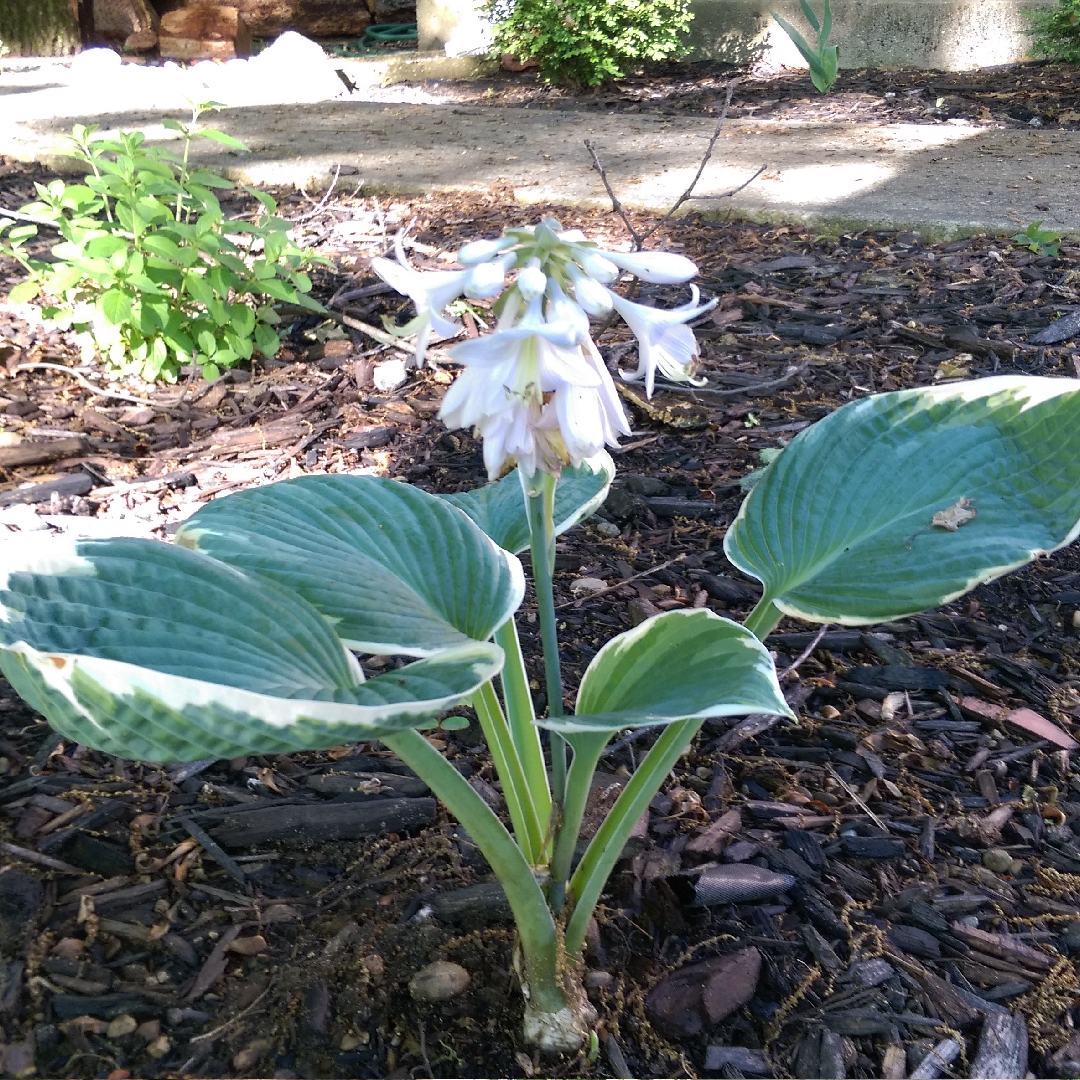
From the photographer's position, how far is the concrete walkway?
4.08 meters

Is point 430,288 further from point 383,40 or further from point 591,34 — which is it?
point 383,40

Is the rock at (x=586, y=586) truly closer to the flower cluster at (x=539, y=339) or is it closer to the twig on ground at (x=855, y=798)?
the twig on ground at (x=855, y=798)

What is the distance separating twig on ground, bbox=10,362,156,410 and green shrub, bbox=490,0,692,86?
17.6ft

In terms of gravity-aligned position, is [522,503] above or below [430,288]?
below

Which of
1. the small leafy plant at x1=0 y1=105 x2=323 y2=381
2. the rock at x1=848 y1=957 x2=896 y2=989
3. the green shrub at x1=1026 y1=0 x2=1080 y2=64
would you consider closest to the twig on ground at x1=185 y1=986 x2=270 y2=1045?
the rock at x1=848 y1=957 x2=896 y2=989

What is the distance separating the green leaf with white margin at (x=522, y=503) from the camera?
138 centimetres

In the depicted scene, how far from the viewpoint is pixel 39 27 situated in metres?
9.72

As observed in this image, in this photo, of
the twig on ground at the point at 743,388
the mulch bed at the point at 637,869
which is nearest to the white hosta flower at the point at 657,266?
the mulch bed at the point at 637,869

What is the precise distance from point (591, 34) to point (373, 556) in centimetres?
696

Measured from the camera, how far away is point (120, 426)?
279 centimetres

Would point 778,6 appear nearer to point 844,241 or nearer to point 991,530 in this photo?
point 844,241

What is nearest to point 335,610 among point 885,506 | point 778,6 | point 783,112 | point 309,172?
point 885,506

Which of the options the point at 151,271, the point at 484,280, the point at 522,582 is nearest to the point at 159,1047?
the point at 522,582

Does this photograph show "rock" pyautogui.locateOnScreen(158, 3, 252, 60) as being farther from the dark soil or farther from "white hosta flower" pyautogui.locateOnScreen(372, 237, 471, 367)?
"white hosta flower" pyautogui.locateOnScreen(372, 237, 471, 367)
